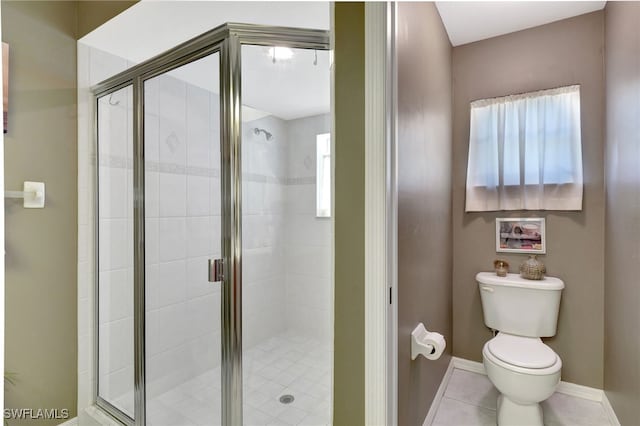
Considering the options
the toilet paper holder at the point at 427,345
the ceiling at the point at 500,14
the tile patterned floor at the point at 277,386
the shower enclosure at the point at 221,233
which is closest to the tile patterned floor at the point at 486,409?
the toilet paper holder at the point at 427,345

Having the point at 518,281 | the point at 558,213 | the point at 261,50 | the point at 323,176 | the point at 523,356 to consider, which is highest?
the point at 261,50

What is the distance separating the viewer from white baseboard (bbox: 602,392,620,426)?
70.6 inches

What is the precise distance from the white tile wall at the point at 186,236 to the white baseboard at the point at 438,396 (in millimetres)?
767

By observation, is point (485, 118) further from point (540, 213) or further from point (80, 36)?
point (80, 36)

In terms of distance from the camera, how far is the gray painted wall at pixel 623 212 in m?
1.51

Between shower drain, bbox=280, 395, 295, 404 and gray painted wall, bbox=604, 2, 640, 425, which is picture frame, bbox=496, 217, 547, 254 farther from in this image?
shower drain, bbox=280, 395, 295, 404

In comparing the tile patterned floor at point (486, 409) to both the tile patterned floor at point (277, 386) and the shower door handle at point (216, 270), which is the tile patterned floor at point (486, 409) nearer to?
the tile patterned floor at point (277, 386)

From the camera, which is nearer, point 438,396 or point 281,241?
point 281,241

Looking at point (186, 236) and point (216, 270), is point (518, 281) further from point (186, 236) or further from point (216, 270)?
point (186, 236)

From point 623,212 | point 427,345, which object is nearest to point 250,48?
point 427,345

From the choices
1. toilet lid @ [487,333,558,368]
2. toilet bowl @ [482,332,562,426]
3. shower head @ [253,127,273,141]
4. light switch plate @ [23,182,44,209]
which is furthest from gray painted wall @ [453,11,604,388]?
light switch plate @ [23,182,44,209]

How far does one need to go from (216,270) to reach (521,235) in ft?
6.23

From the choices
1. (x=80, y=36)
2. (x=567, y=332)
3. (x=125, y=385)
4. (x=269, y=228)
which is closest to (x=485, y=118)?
(x=567, y=332)

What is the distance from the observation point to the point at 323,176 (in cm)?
141
